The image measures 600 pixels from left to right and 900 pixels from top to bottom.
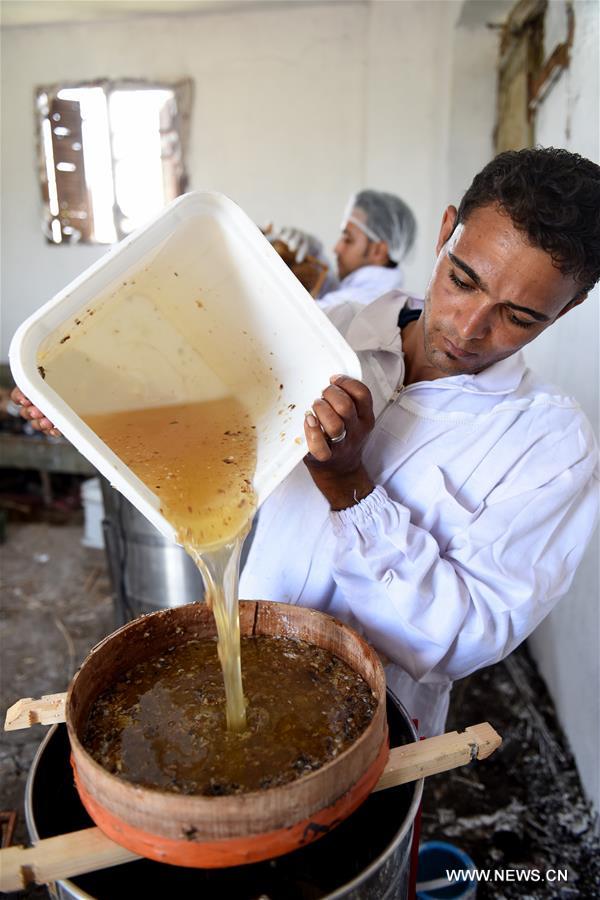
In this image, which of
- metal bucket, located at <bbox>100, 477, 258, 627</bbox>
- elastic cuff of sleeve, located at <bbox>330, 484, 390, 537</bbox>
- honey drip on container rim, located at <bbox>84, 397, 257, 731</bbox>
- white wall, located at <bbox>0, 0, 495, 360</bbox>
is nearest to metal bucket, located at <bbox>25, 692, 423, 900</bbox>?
honey drip on container rim, located at <bbox>84, 397, 257, 731</bbox>

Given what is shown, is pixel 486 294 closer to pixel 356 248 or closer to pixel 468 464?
pixel 468 464

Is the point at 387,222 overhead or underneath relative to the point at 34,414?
underneath

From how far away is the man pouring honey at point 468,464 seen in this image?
34.2 inches

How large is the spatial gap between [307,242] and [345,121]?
1.39 metres

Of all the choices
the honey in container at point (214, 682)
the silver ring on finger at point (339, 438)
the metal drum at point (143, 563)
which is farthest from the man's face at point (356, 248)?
the silver ring on finger at point (339, 438)

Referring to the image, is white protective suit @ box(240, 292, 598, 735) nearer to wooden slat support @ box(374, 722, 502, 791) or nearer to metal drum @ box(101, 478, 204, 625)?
wooden slat support @ box(374, 722, 502, 791)

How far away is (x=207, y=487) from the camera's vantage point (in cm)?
87

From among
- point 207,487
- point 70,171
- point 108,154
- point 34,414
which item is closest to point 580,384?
point 207,487

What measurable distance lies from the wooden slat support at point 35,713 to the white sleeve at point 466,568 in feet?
1.38

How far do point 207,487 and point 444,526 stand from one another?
390 millimetres

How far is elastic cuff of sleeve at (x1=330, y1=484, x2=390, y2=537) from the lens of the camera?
912mm

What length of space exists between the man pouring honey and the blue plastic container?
2.05 feet

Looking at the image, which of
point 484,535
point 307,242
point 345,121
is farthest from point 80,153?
point 484,535
